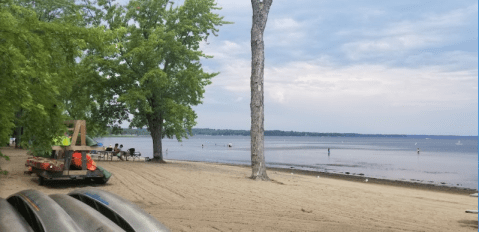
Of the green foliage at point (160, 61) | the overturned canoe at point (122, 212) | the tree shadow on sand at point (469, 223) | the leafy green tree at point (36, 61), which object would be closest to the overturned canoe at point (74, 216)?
the overturned canoe at point (122, 212)

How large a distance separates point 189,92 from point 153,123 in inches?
156

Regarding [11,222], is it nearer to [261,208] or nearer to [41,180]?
[261,208]

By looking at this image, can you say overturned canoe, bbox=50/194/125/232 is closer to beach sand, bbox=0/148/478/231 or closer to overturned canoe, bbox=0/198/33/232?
overturned canoe, bbox=0/198/33/232

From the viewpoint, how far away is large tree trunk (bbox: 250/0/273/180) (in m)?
17.9

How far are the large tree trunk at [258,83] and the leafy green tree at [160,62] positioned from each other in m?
9.02

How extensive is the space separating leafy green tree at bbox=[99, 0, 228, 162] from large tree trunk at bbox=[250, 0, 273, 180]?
9.02 meters

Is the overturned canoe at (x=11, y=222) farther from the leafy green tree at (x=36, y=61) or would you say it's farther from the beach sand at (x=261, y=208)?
the beach sand at (x=261, y=208)

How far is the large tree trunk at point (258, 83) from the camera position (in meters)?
17.9

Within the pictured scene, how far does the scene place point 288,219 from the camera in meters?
8.53

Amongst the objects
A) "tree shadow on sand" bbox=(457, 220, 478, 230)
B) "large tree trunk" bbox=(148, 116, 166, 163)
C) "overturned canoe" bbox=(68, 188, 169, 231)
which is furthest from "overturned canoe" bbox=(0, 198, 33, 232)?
"large tree trunk" bbox=(148, 116, 166, 163)

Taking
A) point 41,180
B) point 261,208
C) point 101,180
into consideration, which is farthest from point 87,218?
point 41,180

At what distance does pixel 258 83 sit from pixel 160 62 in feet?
40.2

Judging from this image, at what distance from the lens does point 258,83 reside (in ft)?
58.9

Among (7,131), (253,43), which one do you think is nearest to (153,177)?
(253,43)
